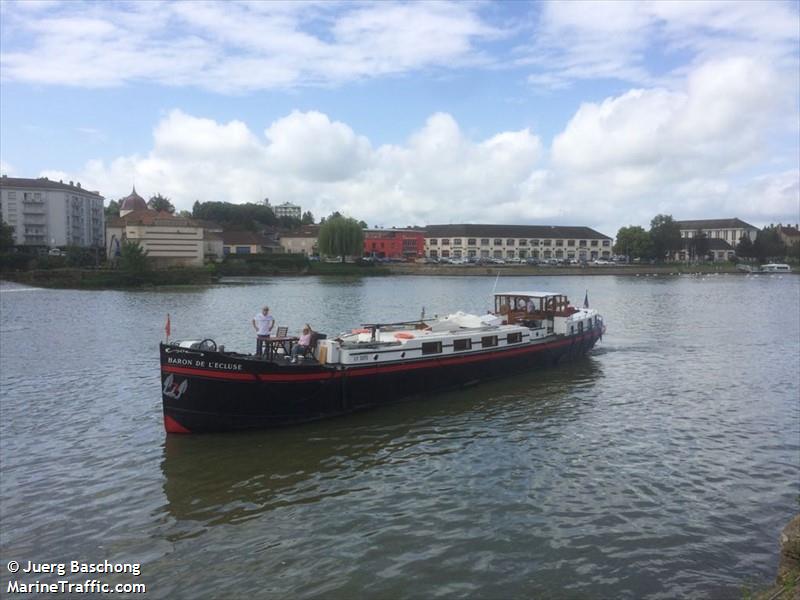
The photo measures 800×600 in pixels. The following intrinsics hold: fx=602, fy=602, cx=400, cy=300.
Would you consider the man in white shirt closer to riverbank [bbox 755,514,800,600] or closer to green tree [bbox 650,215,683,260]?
riverbank [bbox 755,514,800,600]

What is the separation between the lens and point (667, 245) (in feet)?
573

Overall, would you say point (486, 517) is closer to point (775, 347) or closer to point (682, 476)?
point (682, 476)

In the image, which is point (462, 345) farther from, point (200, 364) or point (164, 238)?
point (164, 238)

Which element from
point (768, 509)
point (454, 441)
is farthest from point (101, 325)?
point (768, 509)

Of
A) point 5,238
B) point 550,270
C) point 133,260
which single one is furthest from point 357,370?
point 550,270

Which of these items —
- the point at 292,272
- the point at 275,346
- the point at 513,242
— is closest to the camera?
the point at 275,346

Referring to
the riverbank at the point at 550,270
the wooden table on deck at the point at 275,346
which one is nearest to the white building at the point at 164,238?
the riverbank at the point at 550,270

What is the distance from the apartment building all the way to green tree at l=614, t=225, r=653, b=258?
1221 cm

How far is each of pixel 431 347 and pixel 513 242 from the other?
169 meters

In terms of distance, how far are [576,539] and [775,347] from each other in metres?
31.7

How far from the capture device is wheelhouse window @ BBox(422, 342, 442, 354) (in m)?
23.0

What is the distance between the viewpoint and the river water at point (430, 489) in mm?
11039

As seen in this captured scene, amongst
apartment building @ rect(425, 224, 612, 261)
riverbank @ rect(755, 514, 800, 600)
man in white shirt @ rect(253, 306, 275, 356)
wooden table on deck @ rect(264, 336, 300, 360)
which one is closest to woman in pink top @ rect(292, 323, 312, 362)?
wooden table on deck @ rect(264, 336, 300, 360)

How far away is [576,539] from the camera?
12.2 m
